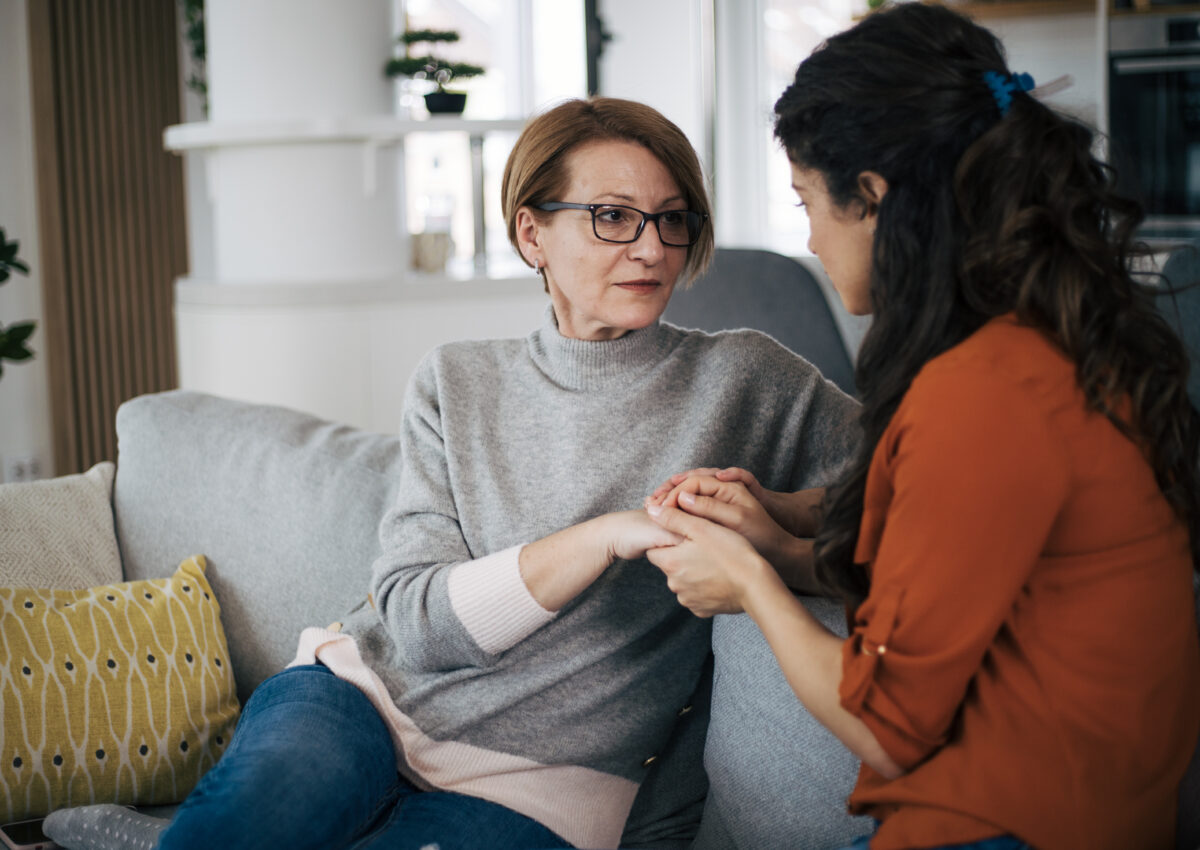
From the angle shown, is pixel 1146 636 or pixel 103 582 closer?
pixel 1146 636

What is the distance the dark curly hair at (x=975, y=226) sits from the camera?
0.97 meters

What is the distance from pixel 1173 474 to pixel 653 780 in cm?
85

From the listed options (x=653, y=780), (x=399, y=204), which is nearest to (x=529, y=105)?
(x=399, y=204)

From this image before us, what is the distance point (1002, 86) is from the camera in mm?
1006

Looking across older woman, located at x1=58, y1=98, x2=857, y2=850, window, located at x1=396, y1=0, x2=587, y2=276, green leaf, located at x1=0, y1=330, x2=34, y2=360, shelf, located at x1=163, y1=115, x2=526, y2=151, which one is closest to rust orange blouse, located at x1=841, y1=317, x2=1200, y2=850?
older woman, located at x1=58, y1=98, x2=857, y2=850

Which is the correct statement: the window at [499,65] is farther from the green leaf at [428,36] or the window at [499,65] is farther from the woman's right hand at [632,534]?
the woman's right hand at [632,534]

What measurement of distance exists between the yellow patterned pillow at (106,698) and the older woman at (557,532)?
0.26 metres

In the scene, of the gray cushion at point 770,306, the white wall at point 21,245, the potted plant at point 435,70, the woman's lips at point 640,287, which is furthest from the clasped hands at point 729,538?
the white wall at point 21,245

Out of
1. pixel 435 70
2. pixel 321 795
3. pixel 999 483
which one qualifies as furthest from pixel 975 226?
pixel 435 70

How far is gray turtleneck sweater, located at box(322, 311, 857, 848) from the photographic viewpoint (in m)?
1.44

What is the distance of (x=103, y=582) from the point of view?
6.18 ft

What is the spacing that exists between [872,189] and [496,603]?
25.7 inches

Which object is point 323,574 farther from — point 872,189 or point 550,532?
point 872,189

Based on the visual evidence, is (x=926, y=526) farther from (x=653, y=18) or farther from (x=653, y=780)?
(x=653, y=18)
